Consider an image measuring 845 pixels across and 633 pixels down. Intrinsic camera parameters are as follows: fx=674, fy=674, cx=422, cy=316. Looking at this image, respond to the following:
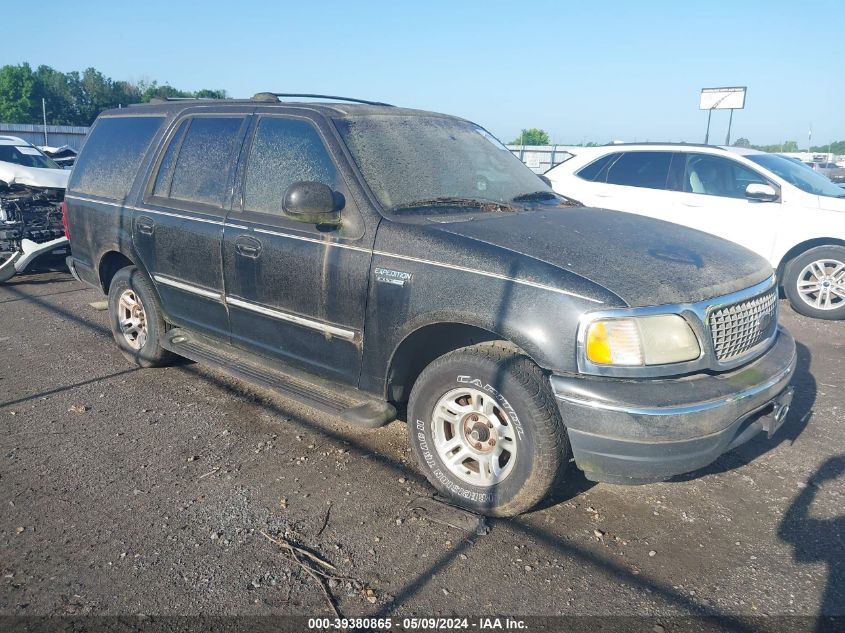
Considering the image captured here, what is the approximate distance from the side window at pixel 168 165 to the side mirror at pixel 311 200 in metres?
1.64

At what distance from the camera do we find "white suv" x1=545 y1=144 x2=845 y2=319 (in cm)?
743

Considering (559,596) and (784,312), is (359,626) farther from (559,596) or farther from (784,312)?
(784,312)

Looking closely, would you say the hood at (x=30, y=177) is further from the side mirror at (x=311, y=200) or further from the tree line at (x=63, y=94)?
the tree line at (x=63, y=94)

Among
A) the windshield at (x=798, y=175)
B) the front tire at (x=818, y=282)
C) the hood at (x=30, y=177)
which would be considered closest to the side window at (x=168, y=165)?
the hood at (x=30, y=177)

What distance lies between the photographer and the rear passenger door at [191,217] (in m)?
4.35

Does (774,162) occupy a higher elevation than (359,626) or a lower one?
higher

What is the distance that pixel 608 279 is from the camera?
3.02 m

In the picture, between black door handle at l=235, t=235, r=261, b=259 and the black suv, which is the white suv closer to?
the black suv


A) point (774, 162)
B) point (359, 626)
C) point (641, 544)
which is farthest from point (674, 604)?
point (774, 162)

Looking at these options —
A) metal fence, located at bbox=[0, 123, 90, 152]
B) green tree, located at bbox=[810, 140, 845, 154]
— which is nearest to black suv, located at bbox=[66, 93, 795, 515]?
metal fence, located at bbox=[0, 123, 90, 152]

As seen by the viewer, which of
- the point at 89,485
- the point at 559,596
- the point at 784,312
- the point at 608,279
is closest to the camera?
the point at 559,596

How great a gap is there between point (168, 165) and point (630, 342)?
352 cm

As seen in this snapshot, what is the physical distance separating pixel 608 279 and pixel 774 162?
20.7 ft

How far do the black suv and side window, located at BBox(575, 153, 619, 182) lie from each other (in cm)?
405
